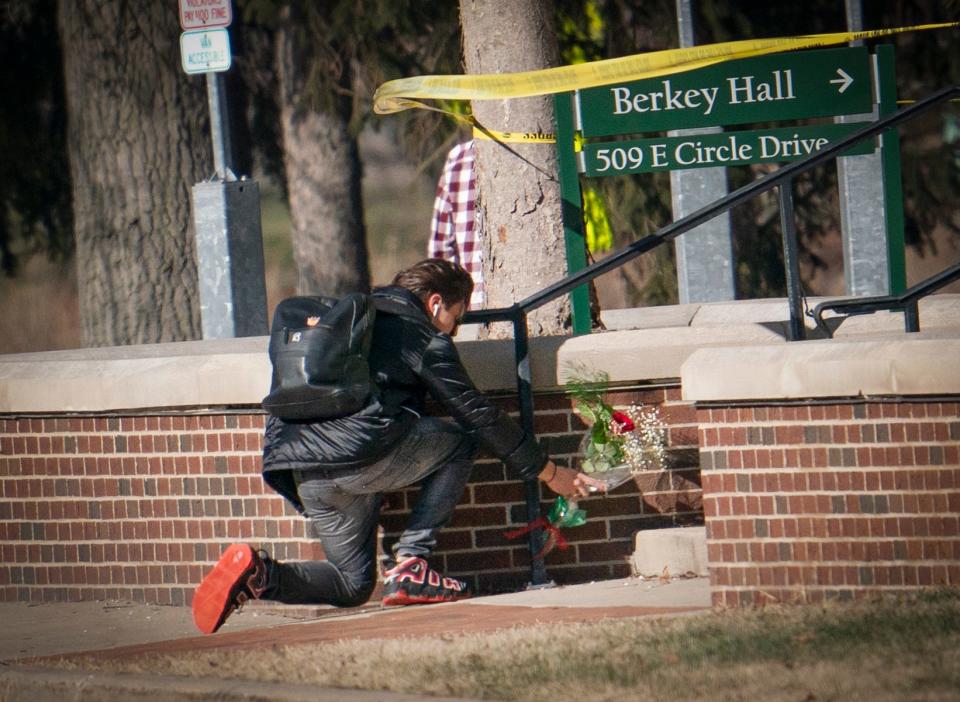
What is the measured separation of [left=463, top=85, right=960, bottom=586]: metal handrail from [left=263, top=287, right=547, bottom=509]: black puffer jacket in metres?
0.33

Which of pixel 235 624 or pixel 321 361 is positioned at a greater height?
pixel 321 361

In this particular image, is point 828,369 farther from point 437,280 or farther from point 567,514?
point 437,280

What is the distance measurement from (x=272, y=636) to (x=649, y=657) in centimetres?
172

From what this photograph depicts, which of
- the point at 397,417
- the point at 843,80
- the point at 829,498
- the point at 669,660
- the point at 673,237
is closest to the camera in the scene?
the point at 669,660

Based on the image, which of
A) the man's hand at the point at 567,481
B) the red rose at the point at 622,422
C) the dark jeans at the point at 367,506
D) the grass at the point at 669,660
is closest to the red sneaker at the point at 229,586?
the dark jeans at the point at 367,506

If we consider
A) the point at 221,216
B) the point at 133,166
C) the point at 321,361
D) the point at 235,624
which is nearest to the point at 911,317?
the point at 321,361

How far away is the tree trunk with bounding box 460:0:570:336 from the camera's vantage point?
7.66 m

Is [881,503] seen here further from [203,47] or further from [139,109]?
[139,109]

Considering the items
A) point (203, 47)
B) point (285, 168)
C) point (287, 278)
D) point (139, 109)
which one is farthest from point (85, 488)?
point (287, 278)

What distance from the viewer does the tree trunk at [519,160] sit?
7.66 metres

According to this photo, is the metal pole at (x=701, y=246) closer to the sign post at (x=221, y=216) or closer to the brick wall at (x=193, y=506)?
the sign post at (x=221, y=216)

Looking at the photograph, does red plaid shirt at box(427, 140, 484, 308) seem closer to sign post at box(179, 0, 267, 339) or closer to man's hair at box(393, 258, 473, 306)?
sign post at box(179, 0, 267, 339)

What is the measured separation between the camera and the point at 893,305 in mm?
6617

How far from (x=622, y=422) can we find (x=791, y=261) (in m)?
0.93
